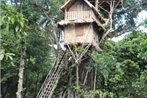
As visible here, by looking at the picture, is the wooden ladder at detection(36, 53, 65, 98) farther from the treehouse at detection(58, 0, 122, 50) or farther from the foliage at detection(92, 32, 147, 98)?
the foliage at detection(92, 32, 147, 98)

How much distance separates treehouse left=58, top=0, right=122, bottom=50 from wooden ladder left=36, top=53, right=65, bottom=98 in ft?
4.18

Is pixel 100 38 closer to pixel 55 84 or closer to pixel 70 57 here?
pixel 70 57

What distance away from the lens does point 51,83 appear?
16062 mm

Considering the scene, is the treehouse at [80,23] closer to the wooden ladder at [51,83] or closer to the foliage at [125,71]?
the foliage at [125,71]

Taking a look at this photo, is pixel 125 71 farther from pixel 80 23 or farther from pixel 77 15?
pixel 77 15

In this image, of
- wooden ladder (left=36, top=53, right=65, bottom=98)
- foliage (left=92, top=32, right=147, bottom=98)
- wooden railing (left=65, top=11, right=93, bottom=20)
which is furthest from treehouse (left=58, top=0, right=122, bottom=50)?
Answer: wooden ladder (left=36, top=53, right=65, bottom=98)

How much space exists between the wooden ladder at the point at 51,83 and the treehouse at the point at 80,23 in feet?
4.18

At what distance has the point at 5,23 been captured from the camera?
3.37 m

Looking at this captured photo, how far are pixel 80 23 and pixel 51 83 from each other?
268cm

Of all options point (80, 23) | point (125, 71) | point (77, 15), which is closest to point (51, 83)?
point (80, 23)

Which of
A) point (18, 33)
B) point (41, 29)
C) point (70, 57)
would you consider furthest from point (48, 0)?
point (18, 33)

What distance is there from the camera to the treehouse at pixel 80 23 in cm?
1558

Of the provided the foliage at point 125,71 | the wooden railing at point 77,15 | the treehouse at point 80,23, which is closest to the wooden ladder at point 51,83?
the treehouse at point 80,23

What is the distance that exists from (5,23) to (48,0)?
14.1 meters
